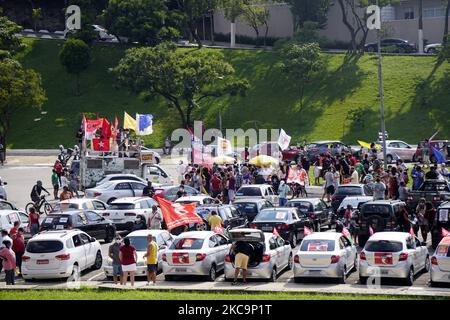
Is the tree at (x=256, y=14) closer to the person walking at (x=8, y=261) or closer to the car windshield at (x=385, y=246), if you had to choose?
the person walking at (x=8, y=261)

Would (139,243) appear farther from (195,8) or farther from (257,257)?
(195,8)

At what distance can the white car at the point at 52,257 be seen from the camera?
85.7ft

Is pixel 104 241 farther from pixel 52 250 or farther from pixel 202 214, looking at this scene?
pixel 52 250

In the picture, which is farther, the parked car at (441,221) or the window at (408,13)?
the window at (408,13)

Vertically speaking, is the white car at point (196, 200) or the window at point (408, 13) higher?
the window at point (408, 13)

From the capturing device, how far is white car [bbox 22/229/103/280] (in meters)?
26.1

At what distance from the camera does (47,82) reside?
81.7 meters

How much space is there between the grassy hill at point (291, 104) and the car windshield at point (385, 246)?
42514 mm

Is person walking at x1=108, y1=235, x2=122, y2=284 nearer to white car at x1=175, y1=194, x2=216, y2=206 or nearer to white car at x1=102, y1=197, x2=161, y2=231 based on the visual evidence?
white car at x1=102, y1=197, x2=161, y2=231

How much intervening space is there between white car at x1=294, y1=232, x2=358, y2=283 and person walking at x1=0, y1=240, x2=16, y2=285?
7293 millimetres

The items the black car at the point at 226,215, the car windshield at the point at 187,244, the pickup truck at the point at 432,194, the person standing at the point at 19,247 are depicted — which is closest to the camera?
the car windshield at the point at 187,244

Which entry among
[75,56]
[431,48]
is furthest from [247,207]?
[431,48]

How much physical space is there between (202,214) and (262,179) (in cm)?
1064

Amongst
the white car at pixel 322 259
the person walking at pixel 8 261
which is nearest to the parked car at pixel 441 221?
the white car at pixel 322 259
